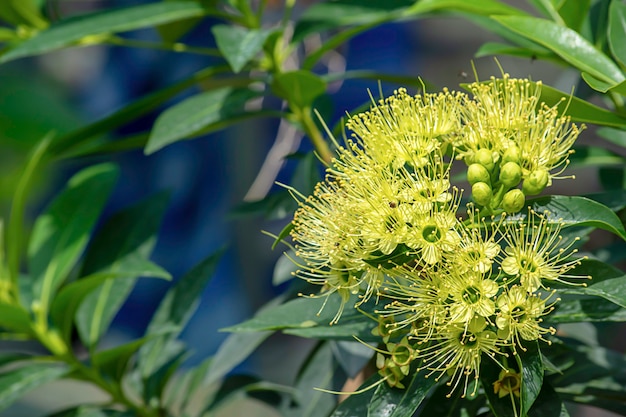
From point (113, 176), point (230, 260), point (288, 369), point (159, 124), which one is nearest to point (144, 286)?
point (230, 260)

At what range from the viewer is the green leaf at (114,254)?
3.78 feet

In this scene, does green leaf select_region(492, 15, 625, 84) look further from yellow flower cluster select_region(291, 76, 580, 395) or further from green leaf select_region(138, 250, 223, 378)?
green leaf select_region(138, 250, 223, 378)

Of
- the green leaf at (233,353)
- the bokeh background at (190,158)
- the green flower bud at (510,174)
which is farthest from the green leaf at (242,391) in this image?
the bokeh background at (190,158)

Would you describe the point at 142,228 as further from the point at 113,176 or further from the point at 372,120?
the point at 372,120

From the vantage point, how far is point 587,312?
725 millimetres

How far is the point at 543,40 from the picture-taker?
2.58 feet

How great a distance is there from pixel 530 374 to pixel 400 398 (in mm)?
119

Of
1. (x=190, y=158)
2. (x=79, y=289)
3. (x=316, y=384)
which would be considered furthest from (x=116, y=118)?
(x=190, y=158)

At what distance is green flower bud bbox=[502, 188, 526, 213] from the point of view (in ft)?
2.13

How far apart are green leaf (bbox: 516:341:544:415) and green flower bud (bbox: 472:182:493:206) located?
0.44 ft

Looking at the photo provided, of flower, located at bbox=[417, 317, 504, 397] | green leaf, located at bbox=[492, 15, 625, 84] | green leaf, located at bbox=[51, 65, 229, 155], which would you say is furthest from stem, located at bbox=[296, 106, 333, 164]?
flower, located at bbox=[417, 317, 504, 397]

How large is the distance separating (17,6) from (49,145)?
0.93 ft

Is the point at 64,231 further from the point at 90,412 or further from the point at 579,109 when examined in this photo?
the point at 579,109

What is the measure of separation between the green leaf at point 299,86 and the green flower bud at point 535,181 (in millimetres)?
369
